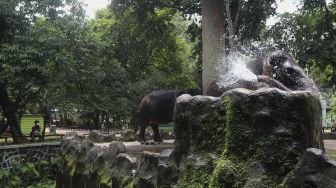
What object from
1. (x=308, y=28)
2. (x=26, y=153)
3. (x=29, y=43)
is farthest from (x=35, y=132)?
(x=308, y=28)

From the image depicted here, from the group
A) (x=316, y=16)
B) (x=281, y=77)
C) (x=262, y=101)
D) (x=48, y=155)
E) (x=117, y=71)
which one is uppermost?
(x=316, y=16)

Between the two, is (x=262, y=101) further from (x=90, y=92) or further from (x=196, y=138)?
(x=90, y=92)

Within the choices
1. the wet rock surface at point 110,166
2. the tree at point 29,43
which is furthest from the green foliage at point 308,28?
the wet rock surface at point 110,166

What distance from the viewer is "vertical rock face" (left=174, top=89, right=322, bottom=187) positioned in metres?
3.78

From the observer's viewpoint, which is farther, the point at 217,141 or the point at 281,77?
the point at 281,77

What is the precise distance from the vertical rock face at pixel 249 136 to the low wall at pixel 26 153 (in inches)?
310

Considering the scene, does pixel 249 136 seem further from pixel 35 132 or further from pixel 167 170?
pixel 35 132

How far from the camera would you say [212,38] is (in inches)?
396

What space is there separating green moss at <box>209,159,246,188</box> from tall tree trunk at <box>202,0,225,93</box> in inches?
238

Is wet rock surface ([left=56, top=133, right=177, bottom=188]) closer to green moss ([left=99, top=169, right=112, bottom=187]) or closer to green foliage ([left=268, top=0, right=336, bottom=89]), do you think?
green moss ([left=99, top=169, right=112, bottom=187])

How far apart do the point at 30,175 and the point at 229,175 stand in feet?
28.6

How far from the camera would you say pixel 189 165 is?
4445 mm

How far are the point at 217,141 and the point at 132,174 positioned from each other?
199 cm

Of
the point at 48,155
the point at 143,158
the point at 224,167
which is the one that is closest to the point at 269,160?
the point at 224,167
